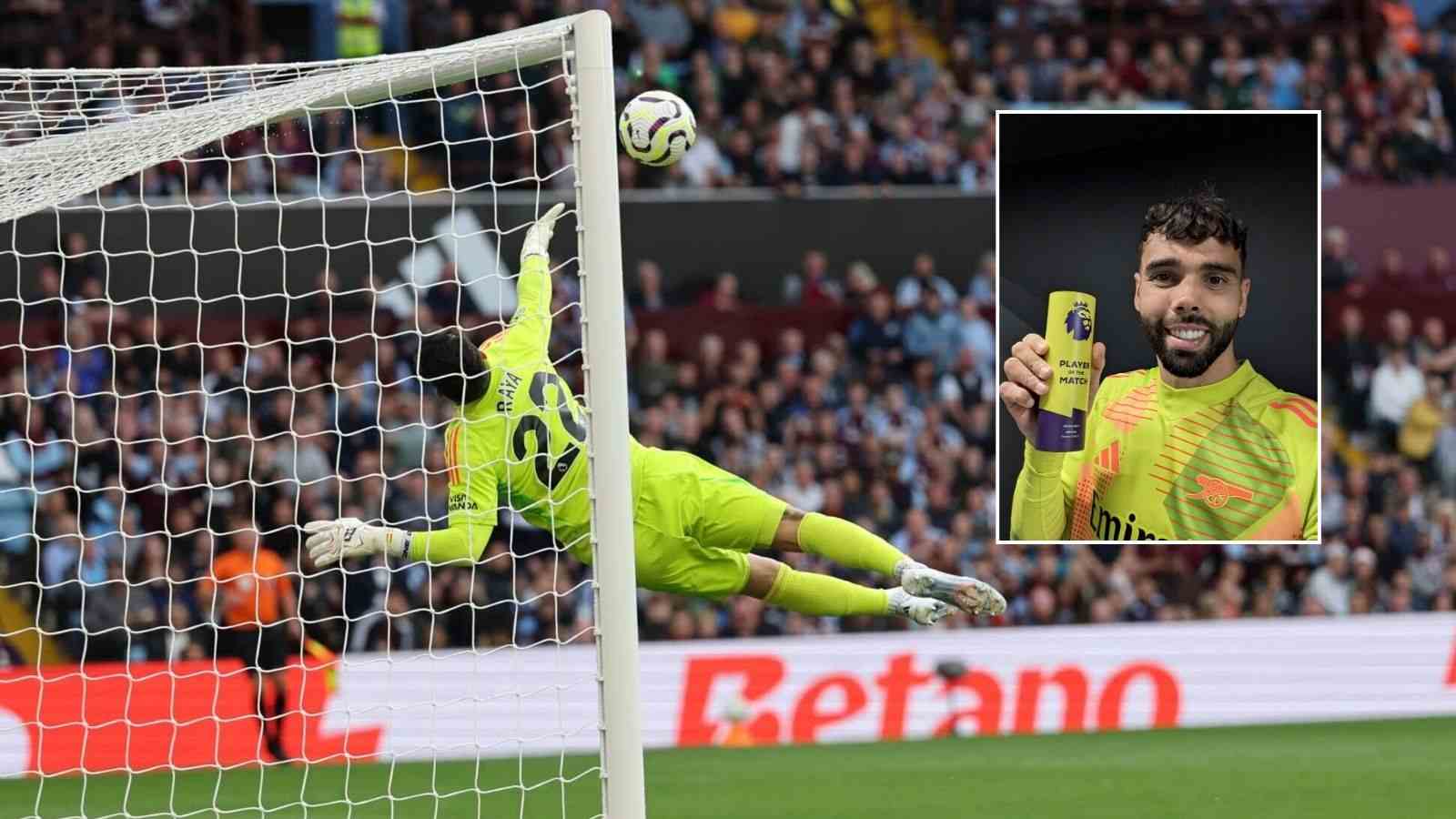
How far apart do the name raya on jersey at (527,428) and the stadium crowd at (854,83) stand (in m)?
7.43

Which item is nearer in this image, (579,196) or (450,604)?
(579,196)

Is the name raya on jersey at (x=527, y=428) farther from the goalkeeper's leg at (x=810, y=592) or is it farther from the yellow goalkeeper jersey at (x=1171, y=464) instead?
the yellow goalkeeper jersey at (x=1171, y=464)

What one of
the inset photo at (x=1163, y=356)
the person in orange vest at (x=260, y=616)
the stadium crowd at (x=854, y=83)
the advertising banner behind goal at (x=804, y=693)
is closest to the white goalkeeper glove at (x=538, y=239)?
the inset photo at (x=1163, y=356)

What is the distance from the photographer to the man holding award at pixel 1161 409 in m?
7.32

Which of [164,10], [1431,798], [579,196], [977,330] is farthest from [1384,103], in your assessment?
[579,196]

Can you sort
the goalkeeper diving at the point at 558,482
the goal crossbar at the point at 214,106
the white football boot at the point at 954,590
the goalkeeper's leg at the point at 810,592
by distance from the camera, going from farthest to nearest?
the goalkeeper's leg at the point at 810,592
the goalkeeper diving at the point at 558,482
the white football boot at the point at 954,590
the goal crossbar at the point at 214,106

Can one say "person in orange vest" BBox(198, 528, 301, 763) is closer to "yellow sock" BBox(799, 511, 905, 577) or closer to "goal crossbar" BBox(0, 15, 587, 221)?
"goal crossbar" BBox(0, 15, 587, 221)

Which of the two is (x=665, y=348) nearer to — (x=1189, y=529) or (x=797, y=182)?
(x=797, y=182)

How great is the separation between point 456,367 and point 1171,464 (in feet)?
8.91

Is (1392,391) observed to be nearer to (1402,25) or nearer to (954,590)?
(1402,25)

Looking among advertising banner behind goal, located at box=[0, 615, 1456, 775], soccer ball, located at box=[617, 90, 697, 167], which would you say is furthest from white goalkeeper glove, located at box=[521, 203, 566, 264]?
advertising banner behind goal, located at box=[0, 615, 1456, 775]

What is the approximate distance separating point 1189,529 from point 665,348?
7219 millimetres

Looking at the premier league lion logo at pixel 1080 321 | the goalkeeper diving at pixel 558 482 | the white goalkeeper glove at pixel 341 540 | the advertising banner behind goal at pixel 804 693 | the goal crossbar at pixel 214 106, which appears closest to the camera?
the goal crossbar at pixel 214 106

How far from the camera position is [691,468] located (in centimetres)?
Result: 791
